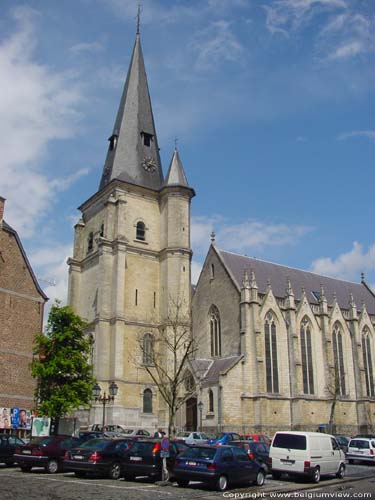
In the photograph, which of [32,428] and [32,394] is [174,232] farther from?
[32,428]

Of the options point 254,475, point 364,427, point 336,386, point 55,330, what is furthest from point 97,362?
point 254,475

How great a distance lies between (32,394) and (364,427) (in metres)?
29.2

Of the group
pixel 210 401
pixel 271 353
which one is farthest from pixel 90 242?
pixel 271 353

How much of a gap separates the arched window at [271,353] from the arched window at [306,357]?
3470 mm

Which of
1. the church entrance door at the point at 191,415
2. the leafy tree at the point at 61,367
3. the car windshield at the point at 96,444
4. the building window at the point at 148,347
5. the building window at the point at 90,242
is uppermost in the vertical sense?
the building window at the point at 90,242

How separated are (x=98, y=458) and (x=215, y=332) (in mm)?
28981

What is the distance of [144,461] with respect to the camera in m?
18.8

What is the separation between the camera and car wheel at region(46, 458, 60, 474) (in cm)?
2027

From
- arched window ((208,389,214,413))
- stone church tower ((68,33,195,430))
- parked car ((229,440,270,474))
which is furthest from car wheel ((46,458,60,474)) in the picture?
arched window ((208,389,214,413))

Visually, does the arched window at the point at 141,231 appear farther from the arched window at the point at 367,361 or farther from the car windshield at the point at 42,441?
the car windshield at the point at 42,441

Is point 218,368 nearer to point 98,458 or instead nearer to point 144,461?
point 144,461

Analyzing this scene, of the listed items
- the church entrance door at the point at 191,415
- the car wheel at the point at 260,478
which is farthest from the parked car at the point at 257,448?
the church entrance door at the point at 191,415

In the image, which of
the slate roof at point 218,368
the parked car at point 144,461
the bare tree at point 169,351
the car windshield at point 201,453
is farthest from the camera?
the bare tree at point 169,351

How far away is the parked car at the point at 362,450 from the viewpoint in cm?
2759
